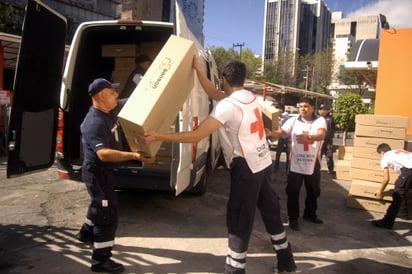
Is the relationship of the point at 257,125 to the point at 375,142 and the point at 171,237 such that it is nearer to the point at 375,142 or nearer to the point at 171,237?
the point at 171,237

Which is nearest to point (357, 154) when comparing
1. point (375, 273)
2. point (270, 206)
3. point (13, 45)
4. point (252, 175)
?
point (375, 273)

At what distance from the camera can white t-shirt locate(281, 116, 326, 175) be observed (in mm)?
5082

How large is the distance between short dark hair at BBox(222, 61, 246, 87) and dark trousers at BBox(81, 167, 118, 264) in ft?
4.66

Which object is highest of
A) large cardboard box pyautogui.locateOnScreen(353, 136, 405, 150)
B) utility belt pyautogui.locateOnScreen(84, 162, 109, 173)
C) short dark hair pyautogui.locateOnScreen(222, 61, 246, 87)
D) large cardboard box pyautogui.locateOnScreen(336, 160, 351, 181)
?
short dark hair pyautogui.locateOnScreen(222, 61, 246, 87)

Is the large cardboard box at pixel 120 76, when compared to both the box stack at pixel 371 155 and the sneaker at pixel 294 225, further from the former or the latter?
A: the box stack at pixel 371 155

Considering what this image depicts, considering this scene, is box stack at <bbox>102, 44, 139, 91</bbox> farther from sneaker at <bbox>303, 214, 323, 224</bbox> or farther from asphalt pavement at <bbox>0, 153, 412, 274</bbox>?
sneaker at <bbox>303, 214, 323, 224</bbox>

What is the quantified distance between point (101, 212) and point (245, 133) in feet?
4.86

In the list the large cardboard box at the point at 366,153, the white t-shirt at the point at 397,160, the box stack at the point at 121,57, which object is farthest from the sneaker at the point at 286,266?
the box stack at the point at 121,57

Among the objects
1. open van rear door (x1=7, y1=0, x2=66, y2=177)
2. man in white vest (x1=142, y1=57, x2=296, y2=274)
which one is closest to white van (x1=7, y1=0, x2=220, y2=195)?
open van rear door (x1=7, y1=0, x2=66, y2=177)

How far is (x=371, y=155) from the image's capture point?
6.33 metres

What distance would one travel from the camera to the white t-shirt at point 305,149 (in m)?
5.08

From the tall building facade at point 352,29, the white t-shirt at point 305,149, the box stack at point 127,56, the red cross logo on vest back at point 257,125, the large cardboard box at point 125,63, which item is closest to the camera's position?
the red cross logo on vest back at point 257,125

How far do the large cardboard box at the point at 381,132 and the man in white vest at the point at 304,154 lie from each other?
1586mm

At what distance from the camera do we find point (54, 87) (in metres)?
4.07
